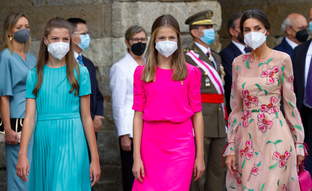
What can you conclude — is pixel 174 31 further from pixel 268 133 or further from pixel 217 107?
pixel 217 107

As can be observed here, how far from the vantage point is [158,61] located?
3.69 metres

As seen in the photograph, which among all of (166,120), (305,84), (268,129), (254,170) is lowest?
(254,170)

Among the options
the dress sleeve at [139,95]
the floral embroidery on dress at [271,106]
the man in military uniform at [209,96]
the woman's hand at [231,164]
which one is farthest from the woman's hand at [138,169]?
the man in military uniform at [209,96]

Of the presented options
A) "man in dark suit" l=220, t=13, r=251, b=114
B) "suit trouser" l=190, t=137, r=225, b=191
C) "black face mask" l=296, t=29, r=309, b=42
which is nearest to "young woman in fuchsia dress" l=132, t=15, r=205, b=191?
"suit trouser" l=190, t=137, r=225, b=191

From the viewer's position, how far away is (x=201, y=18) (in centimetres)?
538

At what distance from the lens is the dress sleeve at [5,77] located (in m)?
4.45

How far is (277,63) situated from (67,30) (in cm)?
172

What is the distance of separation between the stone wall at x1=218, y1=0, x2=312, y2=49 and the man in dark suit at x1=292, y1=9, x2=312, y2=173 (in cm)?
285

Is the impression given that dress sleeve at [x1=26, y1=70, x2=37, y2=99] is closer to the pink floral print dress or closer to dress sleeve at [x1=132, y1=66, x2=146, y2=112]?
dress sleeve at [x1=132, y1=66, x2=146, y2=112]

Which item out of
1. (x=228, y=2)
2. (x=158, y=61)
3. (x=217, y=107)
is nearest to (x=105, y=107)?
(x=217, y=107)

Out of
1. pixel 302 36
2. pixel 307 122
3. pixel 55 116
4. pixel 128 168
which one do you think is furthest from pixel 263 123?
pixel 302 36

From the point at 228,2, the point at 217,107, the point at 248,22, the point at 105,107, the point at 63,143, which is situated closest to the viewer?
the point at 63,143

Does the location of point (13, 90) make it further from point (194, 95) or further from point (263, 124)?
point (263, 124)

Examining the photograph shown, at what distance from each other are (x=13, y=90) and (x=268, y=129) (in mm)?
2512
